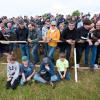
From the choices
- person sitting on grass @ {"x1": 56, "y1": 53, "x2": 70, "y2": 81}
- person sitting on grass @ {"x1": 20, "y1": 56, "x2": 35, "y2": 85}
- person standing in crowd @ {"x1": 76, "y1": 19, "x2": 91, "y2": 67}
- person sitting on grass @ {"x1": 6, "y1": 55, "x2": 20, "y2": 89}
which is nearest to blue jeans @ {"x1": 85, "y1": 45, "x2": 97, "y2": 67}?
person standing in crowd @ {"x1": 76, "y1": 19, "x2": 91, "y2": 67}

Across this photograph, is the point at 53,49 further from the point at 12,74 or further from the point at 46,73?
the point at 12,74

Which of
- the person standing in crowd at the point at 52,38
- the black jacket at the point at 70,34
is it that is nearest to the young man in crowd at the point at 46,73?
the person standing in crowd at the point at 52,38

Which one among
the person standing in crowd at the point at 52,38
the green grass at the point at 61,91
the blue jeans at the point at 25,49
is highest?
the person standing in crowd at the point at 52,38

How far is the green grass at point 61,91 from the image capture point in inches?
498

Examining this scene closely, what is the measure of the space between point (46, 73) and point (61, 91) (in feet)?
2.97

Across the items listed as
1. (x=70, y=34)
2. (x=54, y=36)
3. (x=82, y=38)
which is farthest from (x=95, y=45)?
(x=54, y=36)

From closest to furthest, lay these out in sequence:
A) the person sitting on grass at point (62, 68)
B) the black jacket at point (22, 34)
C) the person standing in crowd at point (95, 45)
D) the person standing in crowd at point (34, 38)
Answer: the person sitting on grass at point (62, 68) → the person standing in crowd at point (95, 45) → the person standing in crowd at point (34, 38) → the black jacket at point (22, 34)

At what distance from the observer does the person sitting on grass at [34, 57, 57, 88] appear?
13.3m

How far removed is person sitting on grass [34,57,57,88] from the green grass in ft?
0.66

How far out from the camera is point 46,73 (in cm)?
1337

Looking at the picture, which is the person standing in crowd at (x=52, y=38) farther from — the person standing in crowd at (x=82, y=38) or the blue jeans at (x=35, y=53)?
the person standing in crowd at (x=82, y=38)

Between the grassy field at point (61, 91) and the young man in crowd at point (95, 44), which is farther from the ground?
the young man in crowd at point (95, 44)

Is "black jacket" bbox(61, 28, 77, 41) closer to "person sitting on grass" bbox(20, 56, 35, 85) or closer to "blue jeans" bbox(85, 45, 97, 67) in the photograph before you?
"blue jeans" bbox(85, 45, 97, 67)

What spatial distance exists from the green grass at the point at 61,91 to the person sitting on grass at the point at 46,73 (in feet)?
0.66
